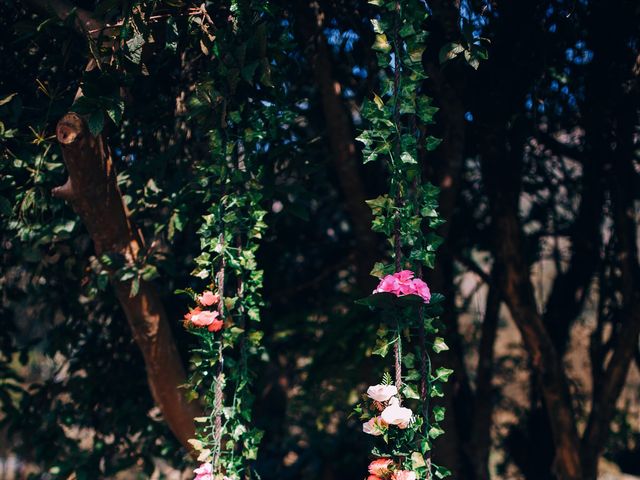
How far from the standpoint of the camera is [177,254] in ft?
12.2

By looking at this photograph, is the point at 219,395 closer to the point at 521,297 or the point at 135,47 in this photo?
the point at 135,47

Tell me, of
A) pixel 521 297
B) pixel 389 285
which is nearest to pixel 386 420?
pixel 389 285

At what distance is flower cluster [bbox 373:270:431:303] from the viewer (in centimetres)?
204

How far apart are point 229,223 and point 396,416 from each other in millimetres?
978

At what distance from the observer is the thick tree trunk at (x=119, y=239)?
2564mm

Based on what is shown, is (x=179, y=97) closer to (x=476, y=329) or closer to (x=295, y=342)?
(x=295, y=342)

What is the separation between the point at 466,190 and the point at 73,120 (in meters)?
2.89

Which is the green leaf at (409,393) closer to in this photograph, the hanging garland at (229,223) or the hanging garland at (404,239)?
the hanging garland at (404,239)

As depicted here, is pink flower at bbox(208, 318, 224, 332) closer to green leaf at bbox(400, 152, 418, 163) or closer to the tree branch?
green leaf at bbox(400, 152, 418, 163)

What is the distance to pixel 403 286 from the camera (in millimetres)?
2053

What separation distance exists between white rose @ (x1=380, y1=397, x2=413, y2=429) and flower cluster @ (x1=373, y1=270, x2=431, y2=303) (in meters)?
0.34

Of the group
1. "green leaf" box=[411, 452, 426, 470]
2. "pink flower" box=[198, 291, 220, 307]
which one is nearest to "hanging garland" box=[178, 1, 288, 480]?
"pink flower" box=[198, 291, 220, 307]

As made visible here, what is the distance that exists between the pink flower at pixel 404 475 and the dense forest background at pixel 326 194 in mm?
1174

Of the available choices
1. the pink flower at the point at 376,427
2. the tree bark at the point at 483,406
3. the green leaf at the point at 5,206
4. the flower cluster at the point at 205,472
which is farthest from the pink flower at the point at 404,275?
the tree bark at the point at 483,406
